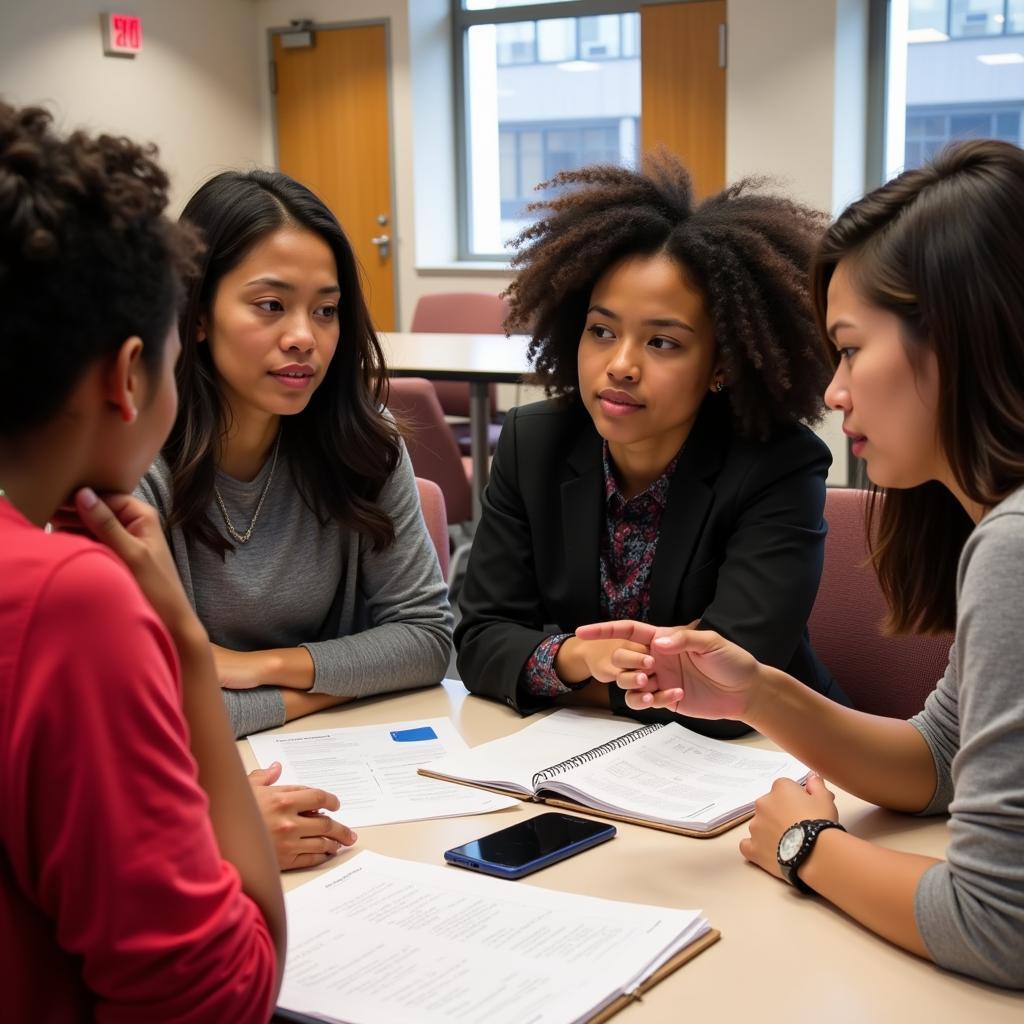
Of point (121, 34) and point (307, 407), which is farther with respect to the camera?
point (121, 34)

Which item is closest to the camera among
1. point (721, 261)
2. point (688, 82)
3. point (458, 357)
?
point (721, 261)

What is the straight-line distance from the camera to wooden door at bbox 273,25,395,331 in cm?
773

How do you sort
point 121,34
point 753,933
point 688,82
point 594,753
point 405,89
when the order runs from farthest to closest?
point 405,89 → point 121,34 → point 688,82 → point 594,753 → point 753,933

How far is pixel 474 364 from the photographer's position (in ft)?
14.0

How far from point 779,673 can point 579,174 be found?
0.98 metres

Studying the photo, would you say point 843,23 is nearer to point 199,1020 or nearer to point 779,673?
point 779,673

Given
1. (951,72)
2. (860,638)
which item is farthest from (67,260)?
(951,72)

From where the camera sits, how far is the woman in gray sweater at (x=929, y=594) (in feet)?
3.37

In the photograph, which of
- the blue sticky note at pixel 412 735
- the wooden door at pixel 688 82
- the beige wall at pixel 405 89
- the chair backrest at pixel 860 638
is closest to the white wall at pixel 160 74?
the beige wall at pixel 405 89

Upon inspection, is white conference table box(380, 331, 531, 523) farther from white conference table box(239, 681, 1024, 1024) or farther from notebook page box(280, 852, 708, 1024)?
notebook page box(280, 852, 708, 1024)

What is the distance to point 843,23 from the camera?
5973 mm

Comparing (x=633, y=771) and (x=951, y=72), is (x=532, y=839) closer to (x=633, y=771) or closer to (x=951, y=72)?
(x=633, y=771)

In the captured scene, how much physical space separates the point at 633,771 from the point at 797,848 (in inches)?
12.7

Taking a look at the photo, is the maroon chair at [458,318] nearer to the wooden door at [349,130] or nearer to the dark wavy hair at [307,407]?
the wooden door at [349,130]
